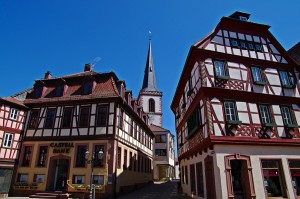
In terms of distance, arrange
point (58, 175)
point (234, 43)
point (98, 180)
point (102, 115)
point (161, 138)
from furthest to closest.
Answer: point (161, 138)
point (102, 115)
point (58, 175)
point (98, 180)
point (234, 43)

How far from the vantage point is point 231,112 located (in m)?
13.1

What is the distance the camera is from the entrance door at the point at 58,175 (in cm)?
1731

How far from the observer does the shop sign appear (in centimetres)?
1766

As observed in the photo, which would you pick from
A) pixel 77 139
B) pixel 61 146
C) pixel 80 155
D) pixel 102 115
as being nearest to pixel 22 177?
pixel 61 146

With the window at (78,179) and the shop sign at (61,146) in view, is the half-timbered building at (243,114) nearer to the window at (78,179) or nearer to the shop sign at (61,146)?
the window at (78,179)

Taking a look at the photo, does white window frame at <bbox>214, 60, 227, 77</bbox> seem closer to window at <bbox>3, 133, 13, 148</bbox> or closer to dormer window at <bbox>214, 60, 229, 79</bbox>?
dormer window at <bbox>214, 60, 229, 79</bbox>

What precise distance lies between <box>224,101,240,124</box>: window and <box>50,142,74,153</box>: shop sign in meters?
12.7

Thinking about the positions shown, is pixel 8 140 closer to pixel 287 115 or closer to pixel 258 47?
pixel 258 47

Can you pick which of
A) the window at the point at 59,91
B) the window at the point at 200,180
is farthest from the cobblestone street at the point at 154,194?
the window at the point at 59,91

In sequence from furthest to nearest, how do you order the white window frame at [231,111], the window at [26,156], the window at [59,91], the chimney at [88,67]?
the chimney at [88,67] → the window at [59,91] → the window at [26,156] → the white window frame at [231,111]

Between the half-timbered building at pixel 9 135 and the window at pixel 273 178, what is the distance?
64.3 feet

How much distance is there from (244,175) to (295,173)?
3.61 metres

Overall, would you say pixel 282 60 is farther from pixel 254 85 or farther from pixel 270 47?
pixel 254 85

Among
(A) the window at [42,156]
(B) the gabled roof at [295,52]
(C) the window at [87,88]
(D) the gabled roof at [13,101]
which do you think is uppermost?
(B) the gabled roof at [295,52]
